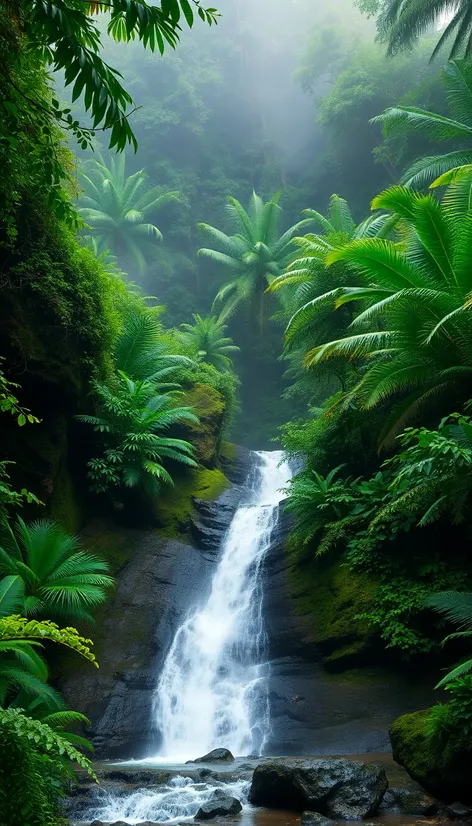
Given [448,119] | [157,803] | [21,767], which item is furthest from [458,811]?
[448,119]

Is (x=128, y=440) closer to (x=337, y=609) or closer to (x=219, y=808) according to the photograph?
(x=337, y=609)

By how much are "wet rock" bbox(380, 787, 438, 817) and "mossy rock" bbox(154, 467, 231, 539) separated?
8124mm

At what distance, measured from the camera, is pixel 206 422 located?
1659 cm

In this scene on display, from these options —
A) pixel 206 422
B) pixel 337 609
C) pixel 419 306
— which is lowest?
pixel 337 609

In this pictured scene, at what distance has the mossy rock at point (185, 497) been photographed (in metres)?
13.7

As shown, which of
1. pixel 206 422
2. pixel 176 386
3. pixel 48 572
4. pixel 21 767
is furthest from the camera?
pixel 206 422

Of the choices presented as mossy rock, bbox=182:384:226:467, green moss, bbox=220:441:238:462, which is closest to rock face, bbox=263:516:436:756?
mossy rock, bbox=182:384:226:467

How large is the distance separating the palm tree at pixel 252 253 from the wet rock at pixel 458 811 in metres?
23.1

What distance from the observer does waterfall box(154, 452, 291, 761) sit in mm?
9125

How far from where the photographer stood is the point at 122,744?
890cm

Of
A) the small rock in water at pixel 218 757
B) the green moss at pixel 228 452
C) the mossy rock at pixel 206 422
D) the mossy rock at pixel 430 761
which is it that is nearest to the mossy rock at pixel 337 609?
the small rock in water at pixel 218 757

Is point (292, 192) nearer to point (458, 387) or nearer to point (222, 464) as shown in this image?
point (222, 464)

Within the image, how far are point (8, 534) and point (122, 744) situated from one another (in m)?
3.38

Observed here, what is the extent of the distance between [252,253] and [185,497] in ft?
51.5
